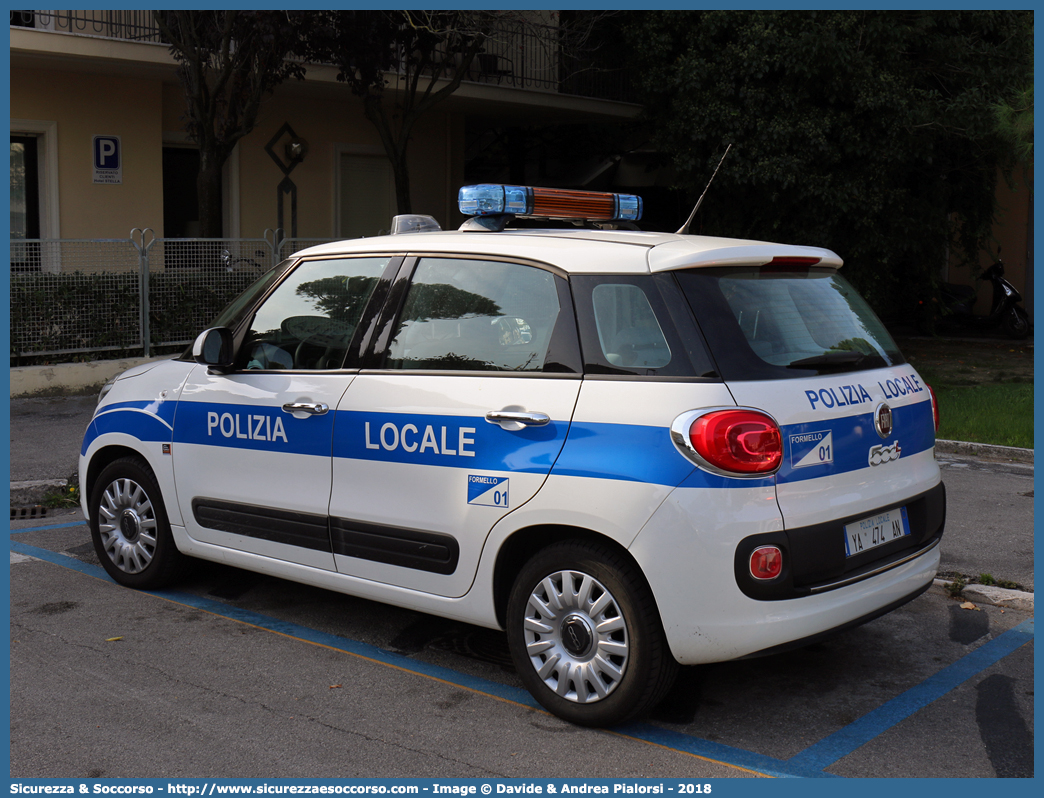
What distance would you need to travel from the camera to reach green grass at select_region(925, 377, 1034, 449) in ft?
29.6

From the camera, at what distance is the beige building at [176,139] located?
14.1 metres

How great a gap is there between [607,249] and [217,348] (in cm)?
200

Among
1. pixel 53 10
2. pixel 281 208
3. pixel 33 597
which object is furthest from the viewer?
pixel 281 208

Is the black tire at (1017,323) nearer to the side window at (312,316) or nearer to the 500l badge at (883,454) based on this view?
the 500l badge at (883,454)

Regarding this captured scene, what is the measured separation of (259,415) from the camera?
464cm

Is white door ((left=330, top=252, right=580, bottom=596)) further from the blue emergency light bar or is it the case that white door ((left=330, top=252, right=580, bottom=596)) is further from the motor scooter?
the motor scooter

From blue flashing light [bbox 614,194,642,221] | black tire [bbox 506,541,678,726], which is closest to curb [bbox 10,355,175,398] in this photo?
blue flashing light [bbox 614,194,642,221]

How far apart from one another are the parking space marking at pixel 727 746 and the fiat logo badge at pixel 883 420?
3.46ft

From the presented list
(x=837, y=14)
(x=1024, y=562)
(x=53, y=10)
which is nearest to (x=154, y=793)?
(x=1024, y=562)

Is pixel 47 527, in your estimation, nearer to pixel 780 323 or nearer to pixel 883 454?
pixel 780 323

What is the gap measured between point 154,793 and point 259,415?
1.80 m

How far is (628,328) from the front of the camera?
371cm

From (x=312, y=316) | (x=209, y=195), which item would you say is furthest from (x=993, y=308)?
(x=312, y=316)

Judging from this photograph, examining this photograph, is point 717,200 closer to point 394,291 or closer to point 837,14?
point 837,14
